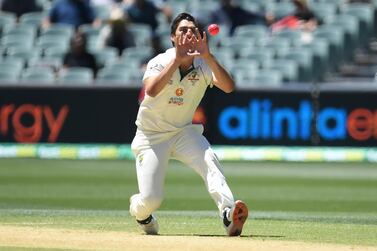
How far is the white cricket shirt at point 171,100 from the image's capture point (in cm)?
955

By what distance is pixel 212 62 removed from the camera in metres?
9.32

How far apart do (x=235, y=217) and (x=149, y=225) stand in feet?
2.66

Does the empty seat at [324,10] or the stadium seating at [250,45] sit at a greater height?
the empty seat at [324,10]

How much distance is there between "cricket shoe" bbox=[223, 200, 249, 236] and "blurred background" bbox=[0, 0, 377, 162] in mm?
9779

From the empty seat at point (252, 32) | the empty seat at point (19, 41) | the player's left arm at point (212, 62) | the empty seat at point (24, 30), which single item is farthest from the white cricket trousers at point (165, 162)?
the empty seat at point (24, 30)

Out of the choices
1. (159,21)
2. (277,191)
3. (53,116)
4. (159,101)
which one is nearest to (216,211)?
(277,191)

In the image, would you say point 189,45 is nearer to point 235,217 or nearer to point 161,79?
point 161,79

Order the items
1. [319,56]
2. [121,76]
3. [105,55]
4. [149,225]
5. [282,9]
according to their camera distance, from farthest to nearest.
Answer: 1. [282,9]
2. [105,55]
3. [319,56]
4. [121,76]
5. [149,225]

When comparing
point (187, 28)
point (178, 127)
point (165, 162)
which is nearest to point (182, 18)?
point (187, 28)

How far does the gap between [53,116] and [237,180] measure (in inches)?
180

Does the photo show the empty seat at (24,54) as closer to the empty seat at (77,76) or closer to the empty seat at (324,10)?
the empty seat at (77,76)

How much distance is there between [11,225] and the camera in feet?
34.8

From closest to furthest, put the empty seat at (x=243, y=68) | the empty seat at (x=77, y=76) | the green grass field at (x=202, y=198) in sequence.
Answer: the green grass field at (x=202, y=198)
the empty seat at (x=243, y=68)
the empty seat at (x=77, y=76)

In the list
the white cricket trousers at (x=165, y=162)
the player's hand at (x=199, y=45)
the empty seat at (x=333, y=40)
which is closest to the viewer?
the player's hand at (x=199, y=45)
